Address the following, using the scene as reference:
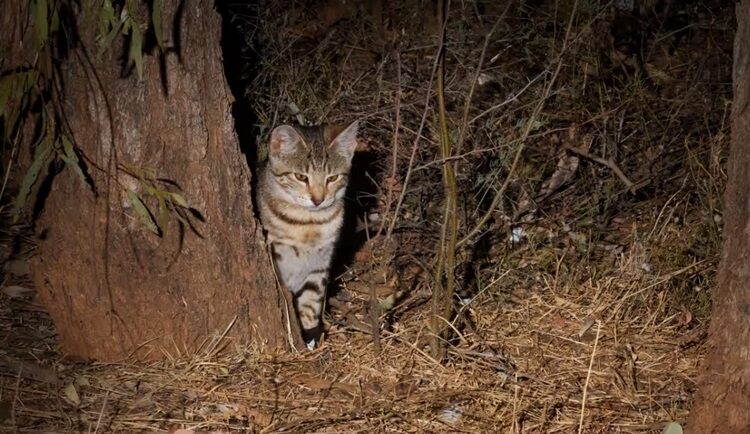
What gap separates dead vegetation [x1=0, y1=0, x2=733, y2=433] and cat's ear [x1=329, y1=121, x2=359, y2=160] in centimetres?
21

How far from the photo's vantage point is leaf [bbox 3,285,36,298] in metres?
4.54

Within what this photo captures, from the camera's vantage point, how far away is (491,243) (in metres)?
5.30

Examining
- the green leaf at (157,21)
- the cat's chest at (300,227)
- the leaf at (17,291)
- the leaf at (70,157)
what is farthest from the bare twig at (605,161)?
the leaf at (17,291)

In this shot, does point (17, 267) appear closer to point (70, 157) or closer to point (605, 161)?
point (70, 157)

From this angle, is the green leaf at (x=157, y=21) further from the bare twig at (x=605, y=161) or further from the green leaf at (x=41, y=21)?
the bare twig at (x=605, y=161)

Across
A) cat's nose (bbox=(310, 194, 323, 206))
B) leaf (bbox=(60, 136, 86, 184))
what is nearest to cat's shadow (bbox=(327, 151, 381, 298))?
cat's nose (bbox=(310, 194, 323, 206))

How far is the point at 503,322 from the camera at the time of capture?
4.46 meters

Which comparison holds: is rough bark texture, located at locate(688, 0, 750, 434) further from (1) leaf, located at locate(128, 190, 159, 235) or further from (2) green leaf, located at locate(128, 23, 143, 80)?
(1) leaf, located at locate(128, 190, 159, 235)

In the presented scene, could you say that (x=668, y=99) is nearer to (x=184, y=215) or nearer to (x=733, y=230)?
(x=733, y=230)

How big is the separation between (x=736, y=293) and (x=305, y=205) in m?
2.40

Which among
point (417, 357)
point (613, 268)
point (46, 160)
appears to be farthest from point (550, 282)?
point (46, 160)

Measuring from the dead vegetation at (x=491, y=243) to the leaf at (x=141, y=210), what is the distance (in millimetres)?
676

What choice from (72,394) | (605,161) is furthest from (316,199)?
(72,394)

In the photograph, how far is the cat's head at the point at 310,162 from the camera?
467 centimetres
